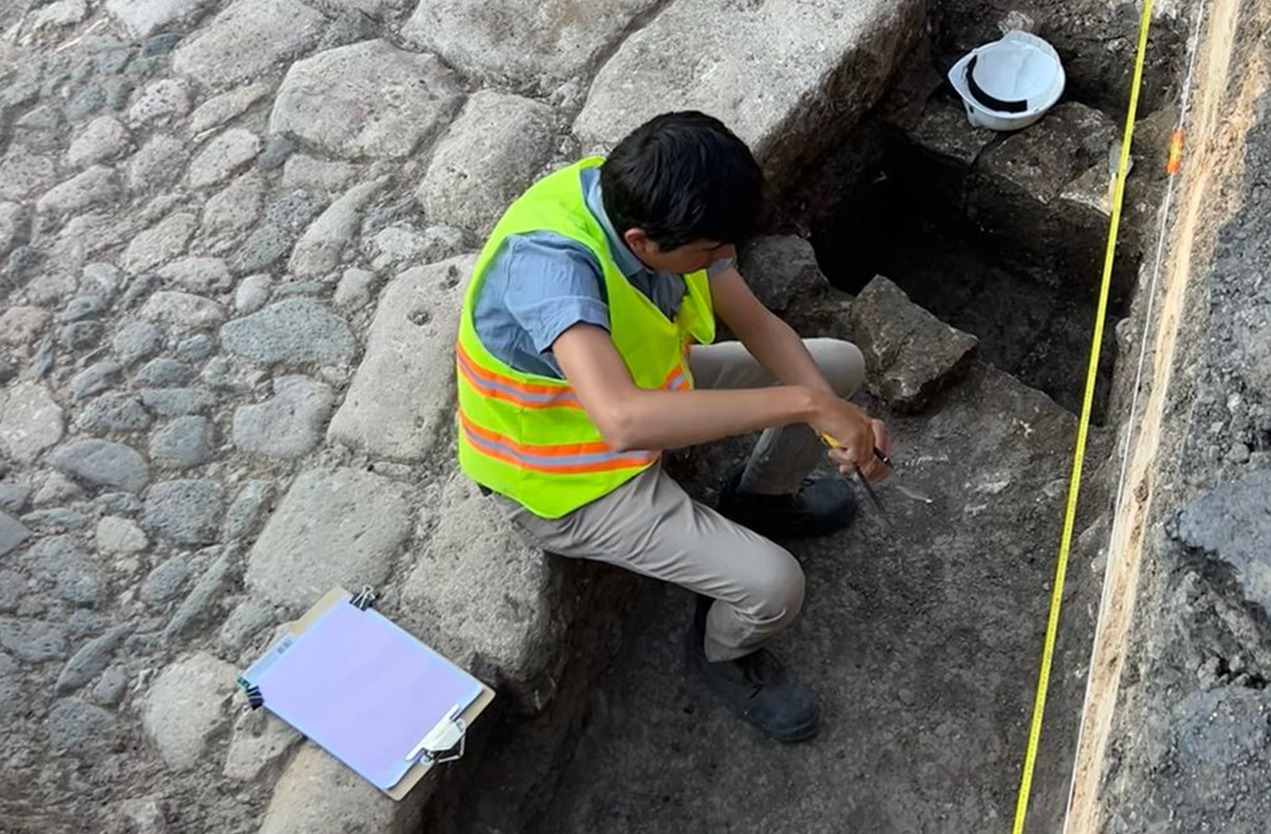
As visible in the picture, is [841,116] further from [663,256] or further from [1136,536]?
[1136,536]

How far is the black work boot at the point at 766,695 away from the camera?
2.90 meters

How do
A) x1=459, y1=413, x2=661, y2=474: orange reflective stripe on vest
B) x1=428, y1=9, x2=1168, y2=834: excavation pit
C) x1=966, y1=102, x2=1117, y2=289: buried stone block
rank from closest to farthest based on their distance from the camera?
x1=459, y1=413, x2=661, y2=474: orange reflective stripe on vest < x1=428, y1=9, x2=1168, y2=834: excavation pit < x1=966, y1=102, x2=1117, y2=289: buried stone block

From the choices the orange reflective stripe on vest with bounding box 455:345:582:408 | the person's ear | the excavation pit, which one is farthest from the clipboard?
the person's ear

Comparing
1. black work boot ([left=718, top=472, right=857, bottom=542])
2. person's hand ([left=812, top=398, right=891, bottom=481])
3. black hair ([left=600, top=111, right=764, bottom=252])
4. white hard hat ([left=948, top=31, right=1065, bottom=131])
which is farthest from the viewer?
white hard hat ([left=948, top=31, right=1065, bottom=131])

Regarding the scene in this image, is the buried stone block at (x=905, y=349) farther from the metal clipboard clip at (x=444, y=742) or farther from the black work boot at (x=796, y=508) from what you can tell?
the metal clipboard clip at (x=444, y=742)

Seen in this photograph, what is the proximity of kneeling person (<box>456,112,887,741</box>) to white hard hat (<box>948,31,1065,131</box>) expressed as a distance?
1.28m

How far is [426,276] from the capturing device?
10.8 feet

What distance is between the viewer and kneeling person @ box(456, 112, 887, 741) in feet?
7.23

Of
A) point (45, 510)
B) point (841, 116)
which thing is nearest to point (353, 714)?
point (45, 510)

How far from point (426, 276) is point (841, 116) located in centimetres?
127

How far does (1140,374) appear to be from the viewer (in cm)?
284

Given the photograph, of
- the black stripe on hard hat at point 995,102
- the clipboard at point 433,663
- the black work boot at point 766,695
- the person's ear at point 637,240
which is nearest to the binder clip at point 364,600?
the clipboard at point 433,663

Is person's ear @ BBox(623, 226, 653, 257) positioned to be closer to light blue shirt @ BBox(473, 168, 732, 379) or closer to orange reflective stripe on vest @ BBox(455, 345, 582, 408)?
light blue shirt @ BBox(473, 168, 732, 379)

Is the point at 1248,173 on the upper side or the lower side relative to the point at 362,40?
upper
